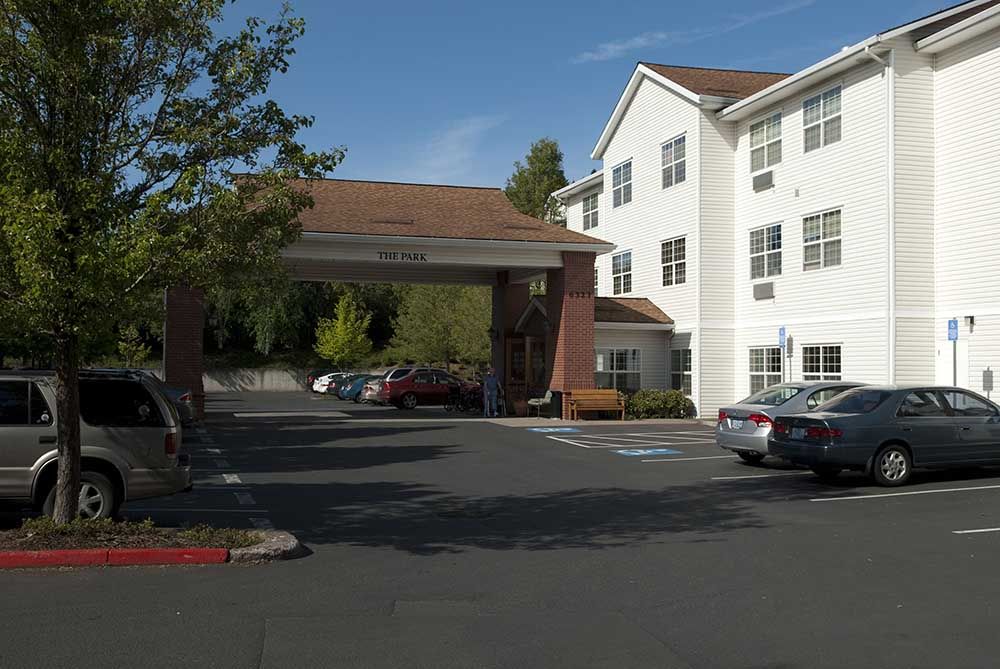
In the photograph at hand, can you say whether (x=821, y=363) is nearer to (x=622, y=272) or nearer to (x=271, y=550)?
(x=622, y=272)

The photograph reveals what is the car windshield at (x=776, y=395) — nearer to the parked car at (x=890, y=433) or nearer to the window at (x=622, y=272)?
the parked car at (x=890, y=433)

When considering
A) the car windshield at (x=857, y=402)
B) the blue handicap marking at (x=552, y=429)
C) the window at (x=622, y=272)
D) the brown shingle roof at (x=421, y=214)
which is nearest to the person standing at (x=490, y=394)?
the brown shingle roof at (x=421, y=214)

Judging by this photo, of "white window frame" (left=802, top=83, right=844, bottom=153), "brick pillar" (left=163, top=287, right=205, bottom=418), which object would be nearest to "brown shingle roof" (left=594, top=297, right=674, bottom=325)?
"white window frame" (left=802, top=83, right=844, bottom=153)

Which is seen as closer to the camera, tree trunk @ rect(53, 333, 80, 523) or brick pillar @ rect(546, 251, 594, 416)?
tree trunk @ rect(53, 333, 80, 523)

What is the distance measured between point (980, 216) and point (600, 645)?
18.8 metres

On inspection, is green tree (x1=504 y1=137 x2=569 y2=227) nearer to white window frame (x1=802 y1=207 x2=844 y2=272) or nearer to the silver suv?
white window frame (x1=802 y1=207 x2=844 y2=272)

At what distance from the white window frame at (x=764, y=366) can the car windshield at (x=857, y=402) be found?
11731mm

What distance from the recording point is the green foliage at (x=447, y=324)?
54.8 m

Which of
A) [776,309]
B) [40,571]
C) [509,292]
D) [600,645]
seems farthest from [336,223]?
[600,645]

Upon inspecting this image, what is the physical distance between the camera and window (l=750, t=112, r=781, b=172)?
27.7 meters

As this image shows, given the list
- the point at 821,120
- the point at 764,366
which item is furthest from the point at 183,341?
the point at 821,120

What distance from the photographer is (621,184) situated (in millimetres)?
35656

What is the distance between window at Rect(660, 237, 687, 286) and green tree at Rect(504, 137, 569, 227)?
3370 centimetres

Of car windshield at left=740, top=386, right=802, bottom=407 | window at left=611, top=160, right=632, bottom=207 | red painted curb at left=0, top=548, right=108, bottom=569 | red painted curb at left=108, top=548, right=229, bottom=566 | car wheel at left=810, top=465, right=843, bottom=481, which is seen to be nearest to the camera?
red painted curb at left=0, top=548, right=108, bottom=569
